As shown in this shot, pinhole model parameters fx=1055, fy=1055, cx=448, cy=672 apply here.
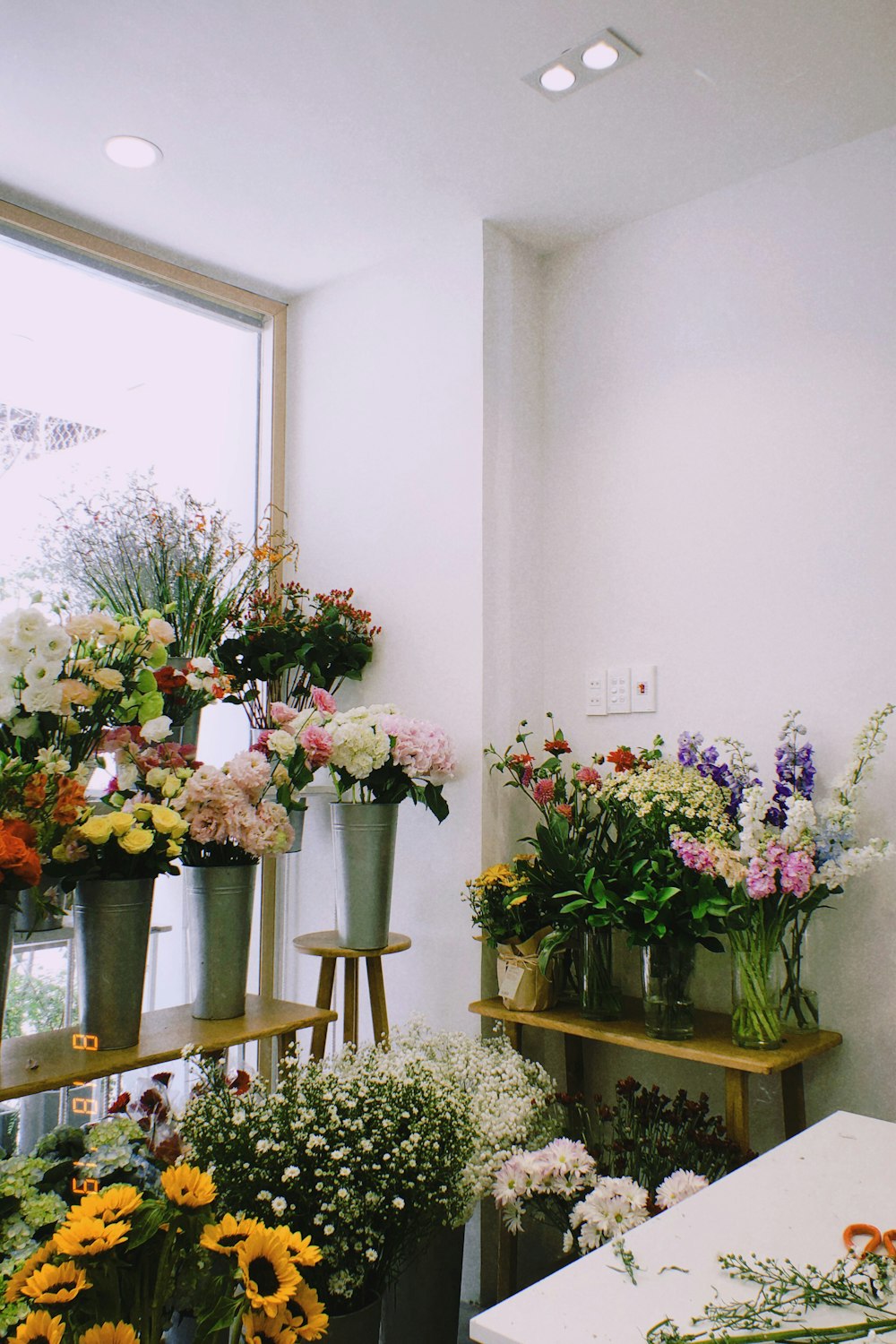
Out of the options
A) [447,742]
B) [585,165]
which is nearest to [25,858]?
[447,742]

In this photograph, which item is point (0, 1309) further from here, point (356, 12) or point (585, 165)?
point (585, 165)

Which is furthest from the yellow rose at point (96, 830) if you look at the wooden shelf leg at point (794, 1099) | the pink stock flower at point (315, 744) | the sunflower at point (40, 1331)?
the wooden shelf leg at point (794, 1099)

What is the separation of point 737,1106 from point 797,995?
28 cm

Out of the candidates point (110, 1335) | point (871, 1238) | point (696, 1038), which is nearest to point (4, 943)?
point (110, 1335)

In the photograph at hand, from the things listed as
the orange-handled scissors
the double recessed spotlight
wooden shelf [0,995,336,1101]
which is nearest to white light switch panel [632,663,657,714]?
wooden shelf [0,995,336,1101]

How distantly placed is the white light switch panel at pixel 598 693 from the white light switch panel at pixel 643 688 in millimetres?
83

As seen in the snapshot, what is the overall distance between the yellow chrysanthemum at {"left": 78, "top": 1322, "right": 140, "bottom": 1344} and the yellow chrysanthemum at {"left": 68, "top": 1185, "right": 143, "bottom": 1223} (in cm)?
10

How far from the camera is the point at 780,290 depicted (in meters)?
2.47

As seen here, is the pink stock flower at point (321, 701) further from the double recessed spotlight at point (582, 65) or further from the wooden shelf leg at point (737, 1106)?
the double recessed spotlight at point (582, 65)

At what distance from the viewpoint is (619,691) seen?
105 inches

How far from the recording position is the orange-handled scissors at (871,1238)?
3.56 feet

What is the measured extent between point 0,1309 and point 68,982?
152 centimetres

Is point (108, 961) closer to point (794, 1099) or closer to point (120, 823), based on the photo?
point (120, 823)

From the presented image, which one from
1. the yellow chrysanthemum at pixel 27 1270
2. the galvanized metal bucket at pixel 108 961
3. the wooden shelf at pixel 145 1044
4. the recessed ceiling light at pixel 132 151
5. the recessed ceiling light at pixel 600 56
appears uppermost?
the recessed ceiling light at pixel 132 151
